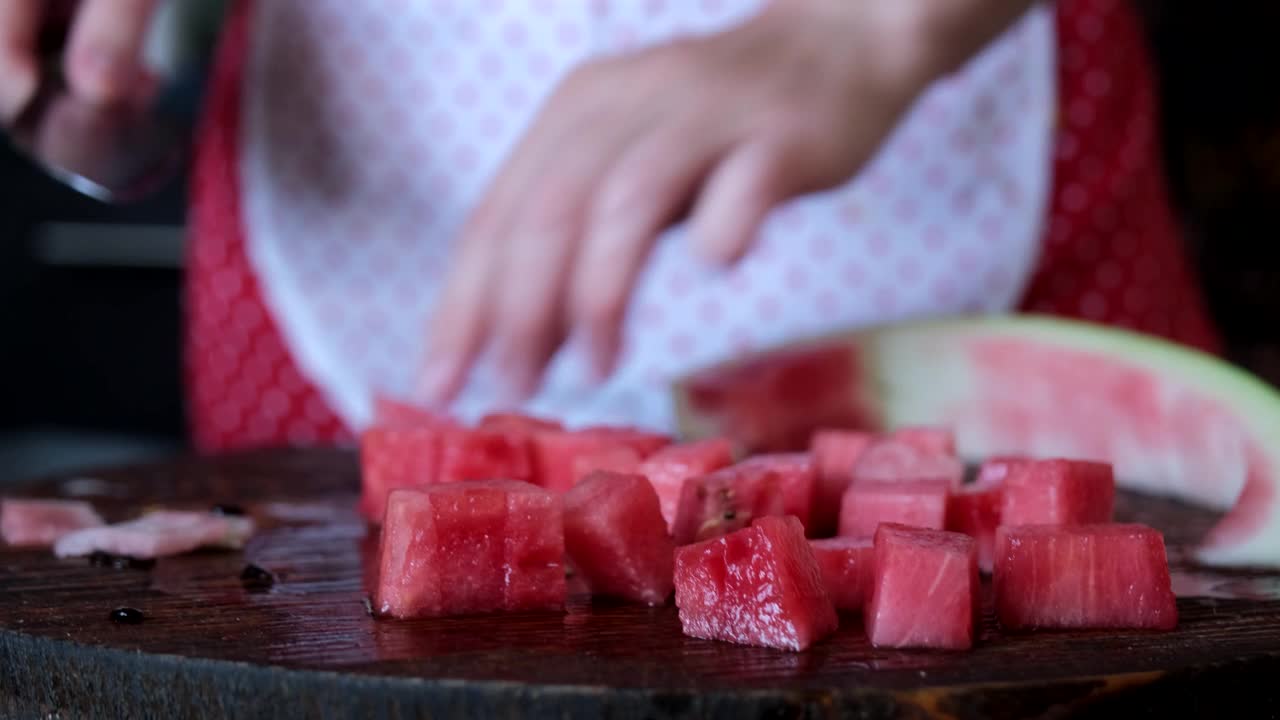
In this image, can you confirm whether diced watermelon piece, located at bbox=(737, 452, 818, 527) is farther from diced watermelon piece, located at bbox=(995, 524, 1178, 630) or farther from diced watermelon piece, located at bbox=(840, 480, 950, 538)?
diced watermelon piece, located at bbox=(995, 524, 1178, 630)

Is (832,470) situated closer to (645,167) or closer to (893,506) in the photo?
(893,506)

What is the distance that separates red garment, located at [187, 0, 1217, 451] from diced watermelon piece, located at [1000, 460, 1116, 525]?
130cm

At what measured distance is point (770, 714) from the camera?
0.68m

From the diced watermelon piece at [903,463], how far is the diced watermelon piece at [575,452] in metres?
0.19

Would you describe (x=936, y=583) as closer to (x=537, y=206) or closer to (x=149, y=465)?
(x=537, y=206)

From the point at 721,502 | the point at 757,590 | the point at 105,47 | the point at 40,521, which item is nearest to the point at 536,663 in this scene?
the point at 757,590

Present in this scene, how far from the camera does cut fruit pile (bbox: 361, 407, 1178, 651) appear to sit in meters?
0.81

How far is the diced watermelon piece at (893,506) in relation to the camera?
0.97 metres

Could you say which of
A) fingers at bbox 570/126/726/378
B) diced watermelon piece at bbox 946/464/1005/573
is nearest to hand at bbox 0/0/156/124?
fingers at bbox 570/126/726/378

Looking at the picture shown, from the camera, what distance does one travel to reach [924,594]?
795mm

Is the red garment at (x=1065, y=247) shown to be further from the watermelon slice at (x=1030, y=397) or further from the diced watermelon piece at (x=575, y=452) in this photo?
the diced watermelon piece at (x=575, y=452)

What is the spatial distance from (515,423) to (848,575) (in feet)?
1.56

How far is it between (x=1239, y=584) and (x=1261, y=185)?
301cm

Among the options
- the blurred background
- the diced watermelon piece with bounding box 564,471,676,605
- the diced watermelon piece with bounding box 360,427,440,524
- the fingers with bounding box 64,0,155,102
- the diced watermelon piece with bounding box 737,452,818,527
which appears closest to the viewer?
the diced watermelon piece with bounding box 564,471,676,605
